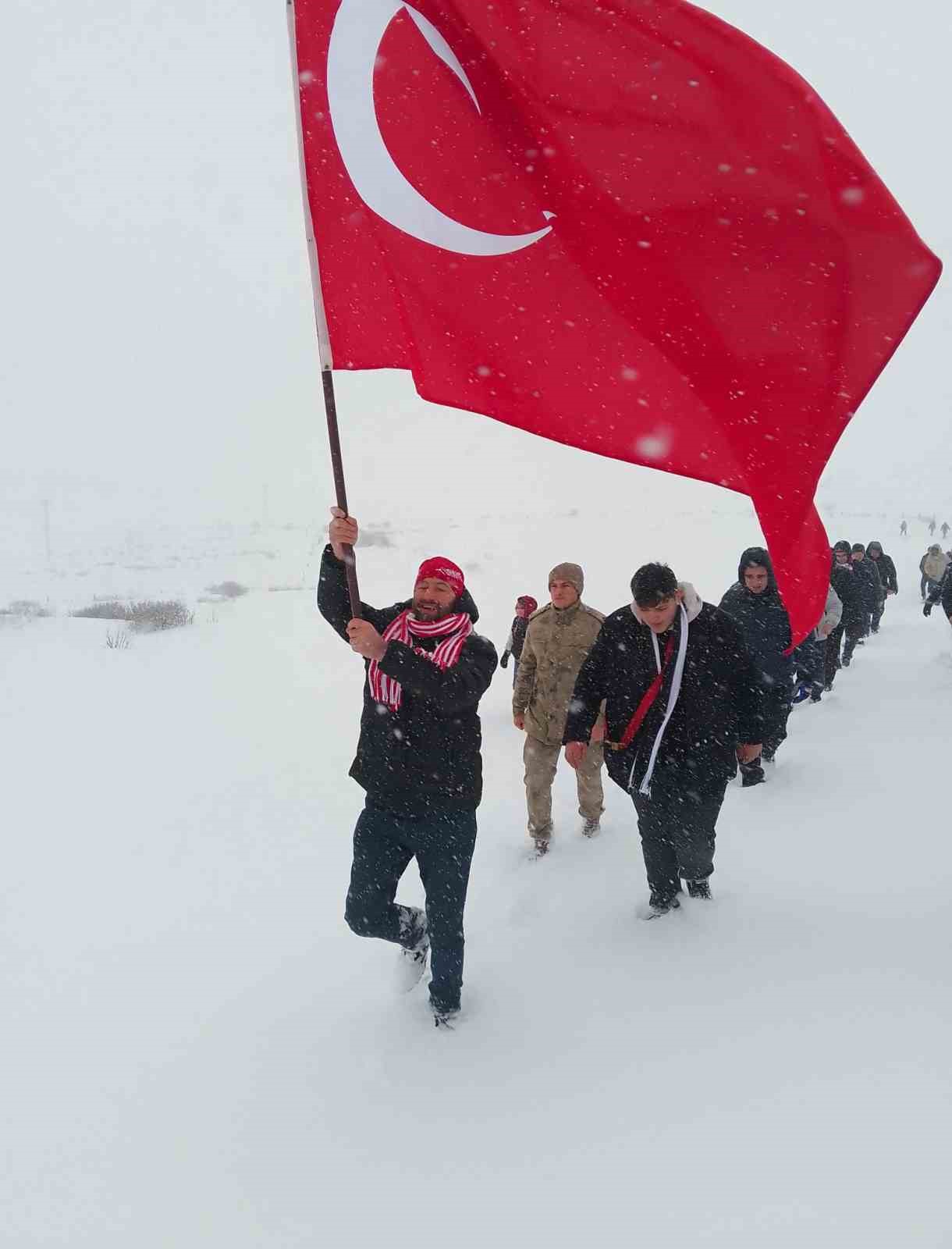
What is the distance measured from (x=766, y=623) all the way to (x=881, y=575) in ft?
37.9

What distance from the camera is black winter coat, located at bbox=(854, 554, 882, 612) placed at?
40.7 ft

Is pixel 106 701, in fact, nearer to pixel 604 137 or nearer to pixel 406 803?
pixel 406 803

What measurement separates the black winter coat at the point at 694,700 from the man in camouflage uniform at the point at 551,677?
1.24 m

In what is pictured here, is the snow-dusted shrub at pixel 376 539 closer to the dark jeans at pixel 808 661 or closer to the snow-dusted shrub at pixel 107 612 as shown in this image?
the snow-dusted shrub at pixel 107 612

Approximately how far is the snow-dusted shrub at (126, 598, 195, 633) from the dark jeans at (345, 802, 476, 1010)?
1248cm

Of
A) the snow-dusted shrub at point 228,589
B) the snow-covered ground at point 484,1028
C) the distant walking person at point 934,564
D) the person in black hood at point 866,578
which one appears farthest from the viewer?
the snow-dusted shrub at point 228,589

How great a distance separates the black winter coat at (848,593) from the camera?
10.4 meters

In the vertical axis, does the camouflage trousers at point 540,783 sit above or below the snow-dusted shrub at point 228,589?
above

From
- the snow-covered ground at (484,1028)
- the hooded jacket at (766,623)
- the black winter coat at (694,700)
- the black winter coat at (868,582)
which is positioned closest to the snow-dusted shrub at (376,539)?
the black winter coat at (868,582)

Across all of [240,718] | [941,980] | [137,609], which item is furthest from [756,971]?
[137,609]

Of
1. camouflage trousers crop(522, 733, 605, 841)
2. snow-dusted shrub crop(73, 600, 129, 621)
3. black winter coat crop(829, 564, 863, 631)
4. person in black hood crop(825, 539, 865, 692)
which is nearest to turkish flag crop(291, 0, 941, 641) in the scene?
camouflage trousers crop(522, 733, 605, 841)

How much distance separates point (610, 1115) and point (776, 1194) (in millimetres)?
595

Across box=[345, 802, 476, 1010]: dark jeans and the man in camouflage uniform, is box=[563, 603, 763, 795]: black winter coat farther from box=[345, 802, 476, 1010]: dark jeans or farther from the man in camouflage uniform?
the man in camouflage uniform

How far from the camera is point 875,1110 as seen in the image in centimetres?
271
